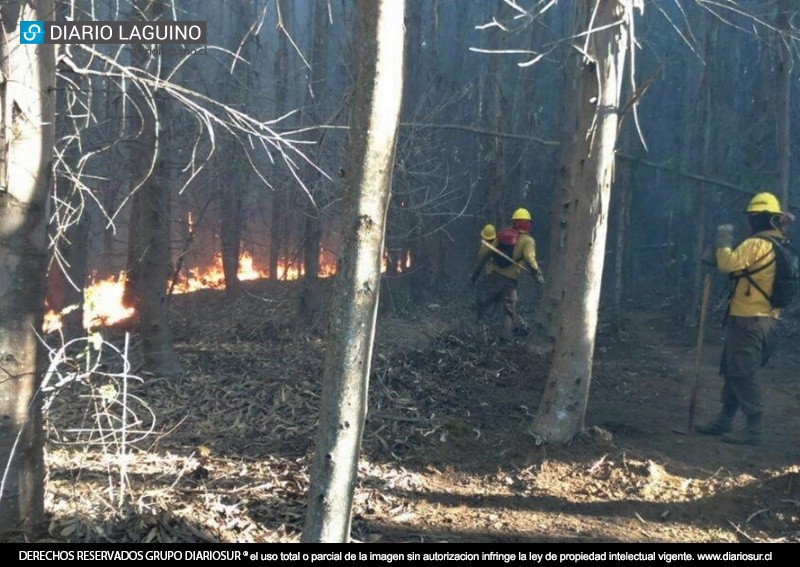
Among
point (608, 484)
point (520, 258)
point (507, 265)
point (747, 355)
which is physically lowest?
point (608, 484)

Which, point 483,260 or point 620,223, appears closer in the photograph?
point 483,260

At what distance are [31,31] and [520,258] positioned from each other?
865cm

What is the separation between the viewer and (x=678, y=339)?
543 inches

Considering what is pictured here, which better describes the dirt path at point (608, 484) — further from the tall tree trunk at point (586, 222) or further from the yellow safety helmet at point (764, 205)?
the yellow safety helmet at point (764, 205)

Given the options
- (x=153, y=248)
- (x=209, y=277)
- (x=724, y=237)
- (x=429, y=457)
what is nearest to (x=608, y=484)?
(x=429, y=457)

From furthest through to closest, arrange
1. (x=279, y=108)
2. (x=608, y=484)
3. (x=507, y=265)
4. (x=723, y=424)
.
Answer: (x=279, y=108) → (x=507, y=265) → (x=723, y=424) → (x=608, y=484)

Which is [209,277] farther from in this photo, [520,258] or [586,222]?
[586,222]

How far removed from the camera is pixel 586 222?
7086 millimetres

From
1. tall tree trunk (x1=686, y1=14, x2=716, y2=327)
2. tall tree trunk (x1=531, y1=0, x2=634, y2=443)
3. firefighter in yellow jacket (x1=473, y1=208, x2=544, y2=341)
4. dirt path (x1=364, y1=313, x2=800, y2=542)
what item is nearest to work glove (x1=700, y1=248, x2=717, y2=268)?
tall tree trunk (x1=531, y1=0, x2=634, y2=443)

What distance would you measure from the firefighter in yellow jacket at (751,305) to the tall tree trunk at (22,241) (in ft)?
20.4

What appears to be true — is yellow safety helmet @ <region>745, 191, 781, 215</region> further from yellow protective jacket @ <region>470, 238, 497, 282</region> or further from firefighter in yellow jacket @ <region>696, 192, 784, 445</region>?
yellow protective jacket @ <region>470, 238, 497, 282</region>

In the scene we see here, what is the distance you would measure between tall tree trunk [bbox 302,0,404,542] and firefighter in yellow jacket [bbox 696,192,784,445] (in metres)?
5.00

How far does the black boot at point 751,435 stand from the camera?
779cm

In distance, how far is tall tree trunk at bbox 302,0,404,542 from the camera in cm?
401
